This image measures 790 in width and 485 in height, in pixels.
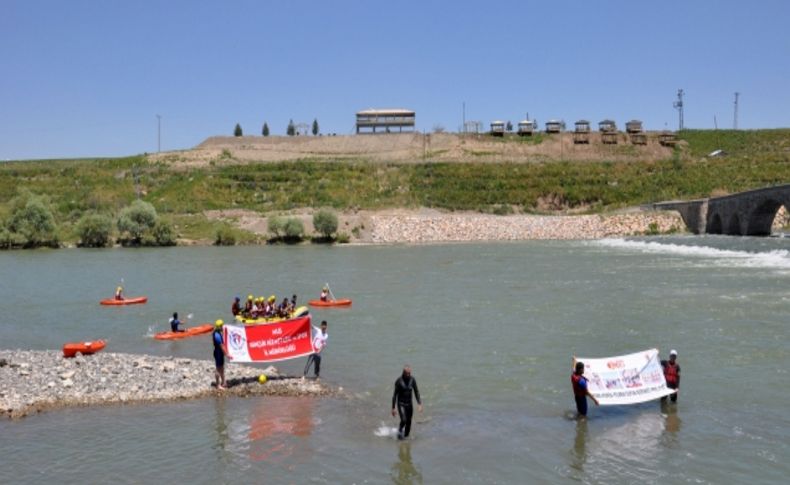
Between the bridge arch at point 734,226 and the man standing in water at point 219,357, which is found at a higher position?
the bridge arch at point 734,226

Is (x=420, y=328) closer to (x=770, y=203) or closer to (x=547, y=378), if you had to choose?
(x=547, y=378)

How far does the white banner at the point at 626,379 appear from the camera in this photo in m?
18.3

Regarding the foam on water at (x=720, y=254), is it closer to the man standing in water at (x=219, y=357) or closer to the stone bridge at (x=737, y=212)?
the stone bridge at (x=737, y=212)

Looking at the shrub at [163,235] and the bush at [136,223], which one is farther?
the shrub at [163,235]

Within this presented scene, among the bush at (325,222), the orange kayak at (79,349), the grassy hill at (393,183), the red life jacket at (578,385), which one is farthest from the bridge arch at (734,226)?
the orange kayak at (79,349)

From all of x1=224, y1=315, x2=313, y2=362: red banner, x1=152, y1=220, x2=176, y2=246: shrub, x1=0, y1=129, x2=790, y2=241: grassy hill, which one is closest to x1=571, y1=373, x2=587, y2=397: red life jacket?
x1=224, y1=315, x2=313, y2=362: red banner

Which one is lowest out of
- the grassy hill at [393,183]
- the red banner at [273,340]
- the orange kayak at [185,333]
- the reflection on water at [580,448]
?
the reflection on water at [580,448]

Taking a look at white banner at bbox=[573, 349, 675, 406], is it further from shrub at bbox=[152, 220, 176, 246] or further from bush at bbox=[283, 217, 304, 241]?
shrub at bbox=[152, 220, 176, 246]

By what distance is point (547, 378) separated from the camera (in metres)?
22.2

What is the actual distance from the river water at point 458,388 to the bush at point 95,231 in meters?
35.5

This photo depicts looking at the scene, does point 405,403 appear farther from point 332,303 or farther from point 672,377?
point 332,303

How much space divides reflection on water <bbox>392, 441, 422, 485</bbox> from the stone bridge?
63.2 meters

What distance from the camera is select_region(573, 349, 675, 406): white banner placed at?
18.3m

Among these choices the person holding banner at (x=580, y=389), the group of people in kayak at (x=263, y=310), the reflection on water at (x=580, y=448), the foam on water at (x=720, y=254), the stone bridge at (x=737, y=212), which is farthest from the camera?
the stone bridge at (x=737, y=212)
